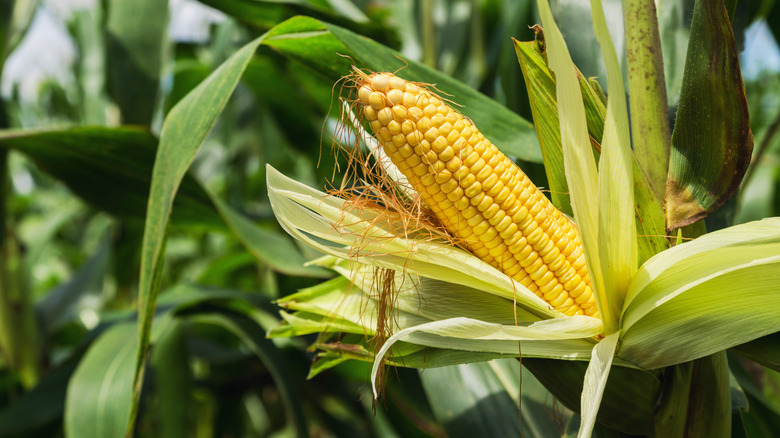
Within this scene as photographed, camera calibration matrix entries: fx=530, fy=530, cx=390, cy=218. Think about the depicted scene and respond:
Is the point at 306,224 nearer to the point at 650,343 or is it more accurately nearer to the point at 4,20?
the point at 650,343

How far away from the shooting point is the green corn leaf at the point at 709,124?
34 cm

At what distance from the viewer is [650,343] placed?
13.8 inches

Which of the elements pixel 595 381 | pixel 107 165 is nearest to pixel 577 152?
pixel 595 381

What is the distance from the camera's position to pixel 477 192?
38cm

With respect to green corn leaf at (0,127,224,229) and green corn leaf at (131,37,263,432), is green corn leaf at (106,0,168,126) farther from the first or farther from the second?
green corn leaf at (131,37,263,432)

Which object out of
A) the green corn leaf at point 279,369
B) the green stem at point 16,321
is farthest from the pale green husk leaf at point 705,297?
the green stem at point 16,321

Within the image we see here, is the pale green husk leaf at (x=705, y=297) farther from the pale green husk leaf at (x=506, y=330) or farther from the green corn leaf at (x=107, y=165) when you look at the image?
the green corn leaf at (x=107, y=165)

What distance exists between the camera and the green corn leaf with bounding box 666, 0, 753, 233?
1.11ft

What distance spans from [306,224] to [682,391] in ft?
0.97

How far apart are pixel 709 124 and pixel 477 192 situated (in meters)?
0.16

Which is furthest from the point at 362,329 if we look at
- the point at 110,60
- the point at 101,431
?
the point at 110,60

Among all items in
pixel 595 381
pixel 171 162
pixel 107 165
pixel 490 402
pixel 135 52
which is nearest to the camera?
pixel 595 381

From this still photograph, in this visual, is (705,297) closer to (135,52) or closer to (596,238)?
(596,238)

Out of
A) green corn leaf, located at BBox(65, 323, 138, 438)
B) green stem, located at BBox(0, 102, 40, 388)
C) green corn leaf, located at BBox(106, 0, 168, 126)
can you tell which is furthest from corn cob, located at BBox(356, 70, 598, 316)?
green stem, located at BBox(0, 102, 40, 388)
